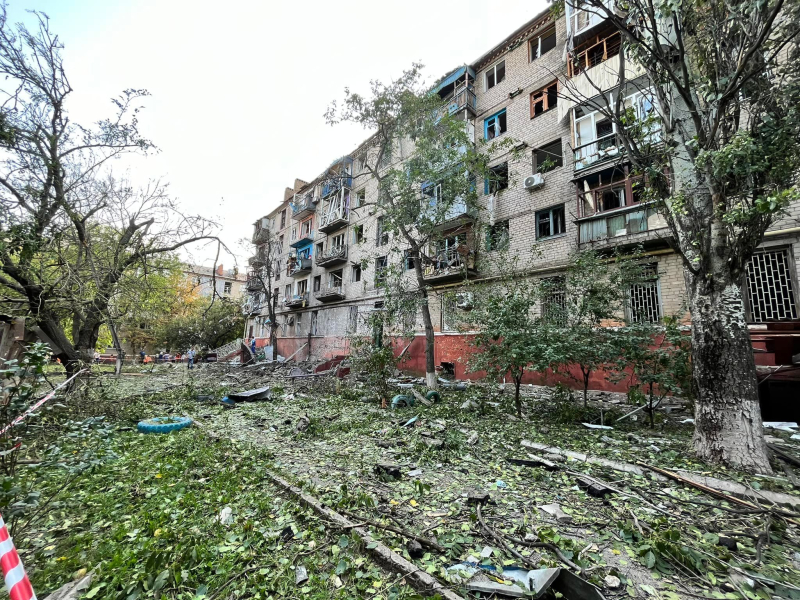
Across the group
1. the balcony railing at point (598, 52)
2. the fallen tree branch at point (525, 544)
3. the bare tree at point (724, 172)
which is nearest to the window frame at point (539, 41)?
the balcony railing at point (598, 52)

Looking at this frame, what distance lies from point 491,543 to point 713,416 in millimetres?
3696

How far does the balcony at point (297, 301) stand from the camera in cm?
2508

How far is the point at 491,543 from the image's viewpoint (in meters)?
2.75

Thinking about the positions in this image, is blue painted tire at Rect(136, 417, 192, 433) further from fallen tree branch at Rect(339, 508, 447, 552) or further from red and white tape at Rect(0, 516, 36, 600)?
red and white tape at Rect(0, 516, 36, 600)

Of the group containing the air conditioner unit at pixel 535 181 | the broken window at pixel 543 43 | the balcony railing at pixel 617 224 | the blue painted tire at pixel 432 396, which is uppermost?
the broken window at pixel 543 43

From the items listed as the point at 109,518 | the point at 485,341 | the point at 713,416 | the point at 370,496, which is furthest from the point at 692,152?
the point at 109,518

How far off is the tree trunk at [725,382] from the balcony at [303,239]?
25.2 m

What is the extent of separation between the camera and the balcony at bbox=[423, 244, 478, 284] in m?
14.1

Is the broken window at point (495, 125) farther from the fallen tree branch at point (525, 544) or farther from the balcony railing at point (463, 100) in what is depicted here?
the fallen tree branch at point (525, 544)

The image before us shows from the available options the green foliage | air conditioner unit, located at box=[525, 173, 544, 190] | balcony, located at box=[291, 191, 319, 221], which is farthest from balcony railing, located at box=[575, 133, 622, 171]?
the green foliage

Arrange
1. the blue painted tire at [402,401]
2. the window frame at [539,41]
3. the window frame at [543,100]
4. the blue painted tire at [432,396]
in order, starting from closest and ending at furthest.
Result: the blue painted tire at [402,401] → the blue painted tire at [432,396] → the window frame at [543,100] → the window frame at [539,41]

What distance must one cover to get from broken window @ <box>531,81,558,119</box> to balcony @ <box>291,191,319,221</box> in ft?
57.0

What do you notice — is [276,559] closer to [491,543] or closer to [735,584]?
[491,543]

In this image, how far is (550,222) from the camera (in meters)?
13.0
